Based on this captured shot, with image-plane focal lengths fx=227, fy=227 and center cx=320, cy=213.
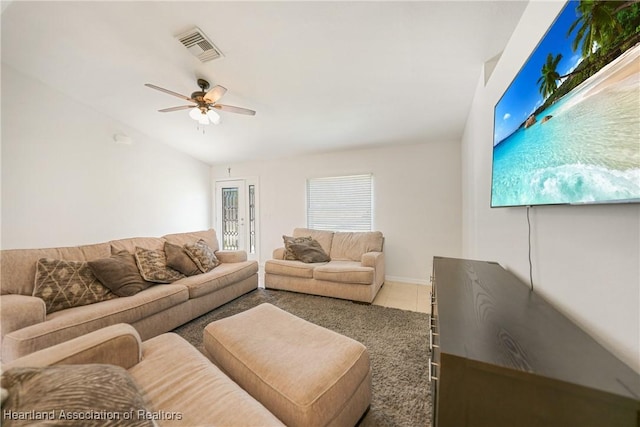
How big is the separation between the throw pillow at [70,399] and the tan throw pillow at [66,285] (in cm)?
170

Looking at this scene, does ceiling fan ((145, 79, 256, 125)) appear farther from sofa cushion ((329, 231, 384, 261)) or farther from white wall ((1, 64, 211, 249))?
sofa cushion ((329, 231, 384, 261))

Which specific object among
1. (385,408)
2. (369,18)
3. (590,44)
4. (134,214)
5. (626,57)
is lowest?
(385,408)

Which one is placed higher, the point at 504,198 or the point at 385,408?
the point at 504,198

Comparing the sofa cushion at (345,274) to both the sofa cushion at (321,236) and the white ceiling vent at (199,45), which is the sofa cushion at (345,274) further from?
the white ceiling vent at (199,45)

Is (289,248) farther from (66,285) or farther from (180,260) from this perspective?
(66,285)

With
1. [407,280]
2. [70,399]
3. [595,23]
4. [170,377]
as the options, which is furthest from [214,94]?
[407,280]

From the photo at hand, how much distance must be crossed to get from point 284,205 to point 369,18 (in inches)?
140

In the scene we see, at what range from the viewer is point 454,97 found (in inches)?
98.5

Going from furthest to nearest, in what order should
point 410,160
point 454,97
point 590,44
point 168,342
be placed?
1. point 410,160
2. point 454,97
3. point 168,342
4. point 590,44

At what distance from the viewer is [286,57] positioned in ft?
7.04

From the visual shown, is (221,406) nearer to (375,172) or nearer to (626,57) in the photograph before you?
(626,57)

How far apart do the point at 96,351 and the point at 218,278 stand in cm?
167

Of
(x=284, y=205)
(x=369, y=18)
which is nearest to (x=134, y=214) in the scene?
(x=284, y=205)

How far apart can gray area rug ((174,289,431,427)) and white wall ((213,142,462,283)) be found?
137cm
